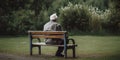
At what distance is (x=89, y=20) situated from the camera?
31062 mm

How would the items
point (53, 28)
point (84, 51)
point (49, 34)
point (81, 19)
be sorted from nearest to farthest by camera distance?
point (49, 34) < point (53, 28) < point (84, 51) < point (81, 19)

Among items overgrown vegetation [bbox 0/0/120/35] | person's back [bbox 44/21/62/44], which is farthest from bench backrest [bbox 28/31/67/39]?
overgrown vegetation [bbox 0/0/120/35]

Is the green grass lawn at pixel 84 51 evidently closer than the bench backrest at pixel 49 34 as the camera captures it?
No

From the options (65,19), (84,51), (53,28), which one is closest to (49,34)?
(53,28)

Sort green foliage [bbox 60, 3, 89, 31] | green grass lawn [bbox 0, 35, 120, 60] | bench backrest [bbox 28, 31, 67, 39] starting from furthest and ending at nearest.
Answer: green foliage [bbox 60, 3, 89, 31], green grass lawn [bbox 0, 35, 120, 60], bench backrest [bbox 28, 31, 67, 39]

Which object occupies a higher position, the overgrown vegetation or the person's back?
the overgrown vegetation

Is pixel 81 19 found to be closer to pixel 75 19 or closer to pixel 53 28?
pixel 75 19

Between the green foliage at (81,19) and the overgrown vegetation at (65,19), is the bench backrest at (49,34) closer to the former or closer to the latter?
the overgrown vegetation at (65,19)

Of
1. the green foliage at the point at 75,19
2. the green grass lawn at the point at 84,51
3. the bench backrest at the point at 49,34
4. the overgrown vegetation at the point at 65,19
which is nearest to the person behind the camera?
the bench backrest at the point at 49,34

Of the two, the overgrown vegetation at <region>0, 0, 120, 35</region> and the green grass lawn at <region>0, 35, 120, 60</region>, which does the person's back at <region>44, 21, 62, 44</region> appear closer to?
the green grass lawn at <region>0, 35, 120, 60</region>

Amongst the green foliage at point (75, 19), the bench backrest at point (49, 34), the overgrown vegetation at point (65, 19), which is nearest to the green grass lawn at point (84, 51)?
the bench backrest at point (49, 34)

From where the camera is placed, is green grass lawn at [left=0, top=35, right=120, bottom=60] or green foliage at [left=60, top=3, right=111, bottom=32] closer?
green grass lawn at [left=0, top=35, right=120, bottom=60]

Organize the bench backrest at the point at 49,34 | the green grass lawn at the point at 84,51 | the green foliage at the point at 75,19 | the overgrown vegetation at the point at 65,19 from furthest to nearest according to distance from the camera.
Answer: the green foliage at the point at 75,19 < the overgrown vegetation at the point at 65,19 < the green grass lawn at the point at 84,51 < the bench backrest at the point at 49,34

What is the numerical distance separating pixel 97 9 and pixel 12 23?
9310mm
